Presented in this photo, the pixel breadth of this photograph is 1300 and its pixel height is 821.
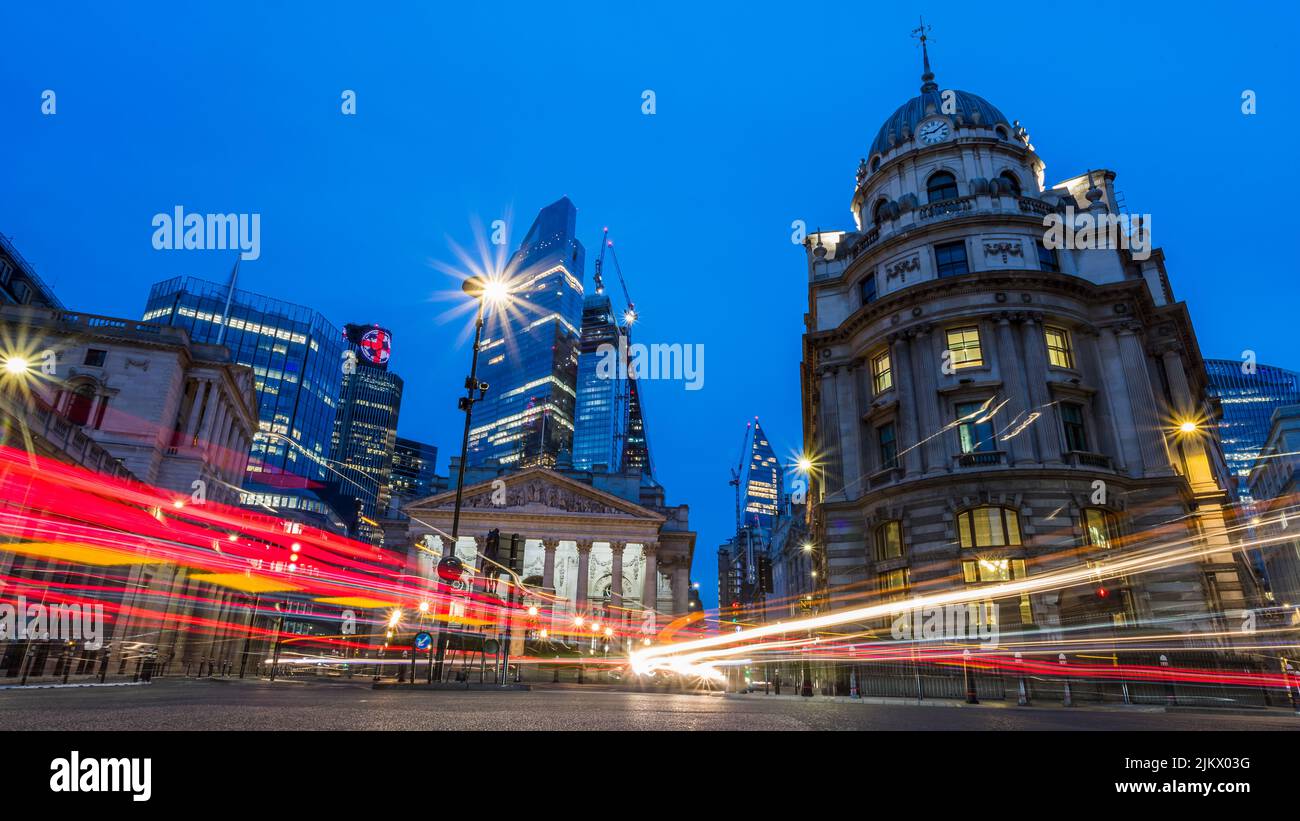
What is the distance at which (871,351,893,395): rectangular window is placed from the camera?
123 ft

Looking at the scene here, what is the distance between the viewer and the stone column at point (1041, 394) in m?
31.8

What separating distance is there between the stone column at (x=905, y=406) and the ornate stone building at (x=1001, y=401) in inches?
4.5

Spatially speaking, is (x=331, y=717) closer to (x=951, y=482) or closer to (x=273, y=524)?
(x=951, y=482)

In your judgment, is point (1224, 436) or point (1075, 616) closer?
point (1075, 616)

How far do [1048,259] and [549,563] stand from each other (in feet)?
158

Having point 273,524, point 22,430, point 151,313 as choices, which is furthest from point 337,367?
point 22,430

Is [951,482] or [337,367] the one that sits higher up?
[337,367]

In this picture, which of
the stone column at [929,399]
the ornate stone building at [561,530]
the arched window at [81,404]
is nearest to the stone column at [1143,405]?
the stone column at [929,399]

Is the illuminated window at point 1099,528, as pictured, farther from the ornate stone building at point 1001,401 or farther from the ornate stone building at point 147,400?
the ornate stone building at point 147,400

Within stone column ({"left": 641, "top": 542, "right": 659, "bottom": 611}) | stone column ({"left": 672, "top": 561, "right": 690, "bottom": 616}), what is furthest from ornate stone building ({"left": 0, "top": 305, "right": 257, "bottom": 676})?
stone column ({"left": 672, "top": 561, "right": 690, "bottom": 616})

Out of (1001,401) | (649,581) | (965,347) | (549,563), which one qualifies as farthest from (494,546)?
(649,581)

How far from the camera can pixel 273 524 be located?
186ft

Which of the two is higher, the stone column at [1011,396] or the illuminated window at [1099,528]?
the stone column at [1011,396]

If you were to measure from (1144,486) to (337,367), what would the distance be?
15767 centimetres
